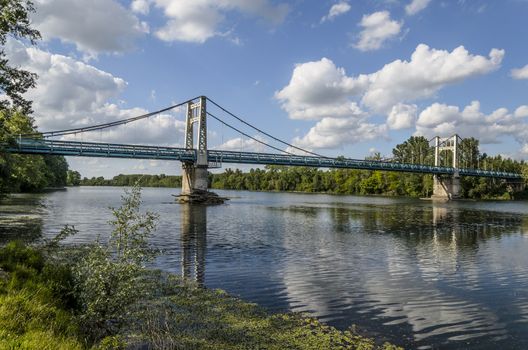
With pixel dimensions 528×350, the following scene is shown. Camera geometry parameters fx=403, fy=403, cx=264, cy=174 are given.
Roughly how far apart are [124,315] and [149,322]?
624mm

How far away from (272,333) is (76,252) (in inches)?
520

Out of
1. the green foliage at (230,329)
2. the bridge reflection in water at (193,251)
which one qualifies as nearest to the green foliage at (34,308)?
the green foliage at (230,329)

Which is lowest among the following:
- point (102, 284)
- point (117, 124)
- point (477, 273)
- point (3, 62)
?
point (477, 273)

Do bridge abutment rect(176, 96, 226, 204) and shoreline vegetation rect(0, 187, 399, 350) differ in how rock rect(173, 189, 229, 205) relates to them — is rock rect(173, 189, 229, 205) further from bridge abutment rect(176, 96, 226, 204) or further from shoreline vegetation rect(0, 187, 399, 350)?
shoreline vegetation rect(0, 187, 399, 350)

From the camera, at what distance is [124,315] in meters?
9.36

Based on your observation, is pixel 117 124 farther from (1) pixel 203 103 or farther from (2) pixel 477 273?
(2) pixel 477 273

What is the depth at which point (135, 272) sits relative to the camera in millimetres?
9328

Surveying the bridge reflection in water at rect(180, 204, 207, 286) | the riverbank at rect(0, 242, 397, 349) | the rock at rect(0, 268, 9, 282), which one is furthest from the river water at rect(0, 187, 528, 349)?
the rock at rect(0, 268, 9, 282)

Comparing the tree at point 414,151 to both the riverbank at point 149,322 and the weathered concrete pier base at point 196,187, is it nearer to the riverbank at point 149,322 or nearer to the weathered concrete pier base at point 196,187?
the weathered concrete pier base at point 196,187

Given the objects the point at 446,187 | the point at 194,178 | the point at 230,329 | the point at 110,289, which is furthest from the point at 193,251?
the point at 446,187

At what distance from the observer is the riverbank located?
7.63 meters

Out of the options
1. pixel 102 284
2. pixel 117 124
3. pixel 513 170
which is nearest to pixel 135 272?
pixel 102 284

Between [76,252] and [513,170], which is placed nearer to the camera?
[76,252]

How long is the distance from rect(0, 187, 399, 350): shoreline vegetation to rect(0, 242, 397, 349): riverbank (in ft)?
0.08
